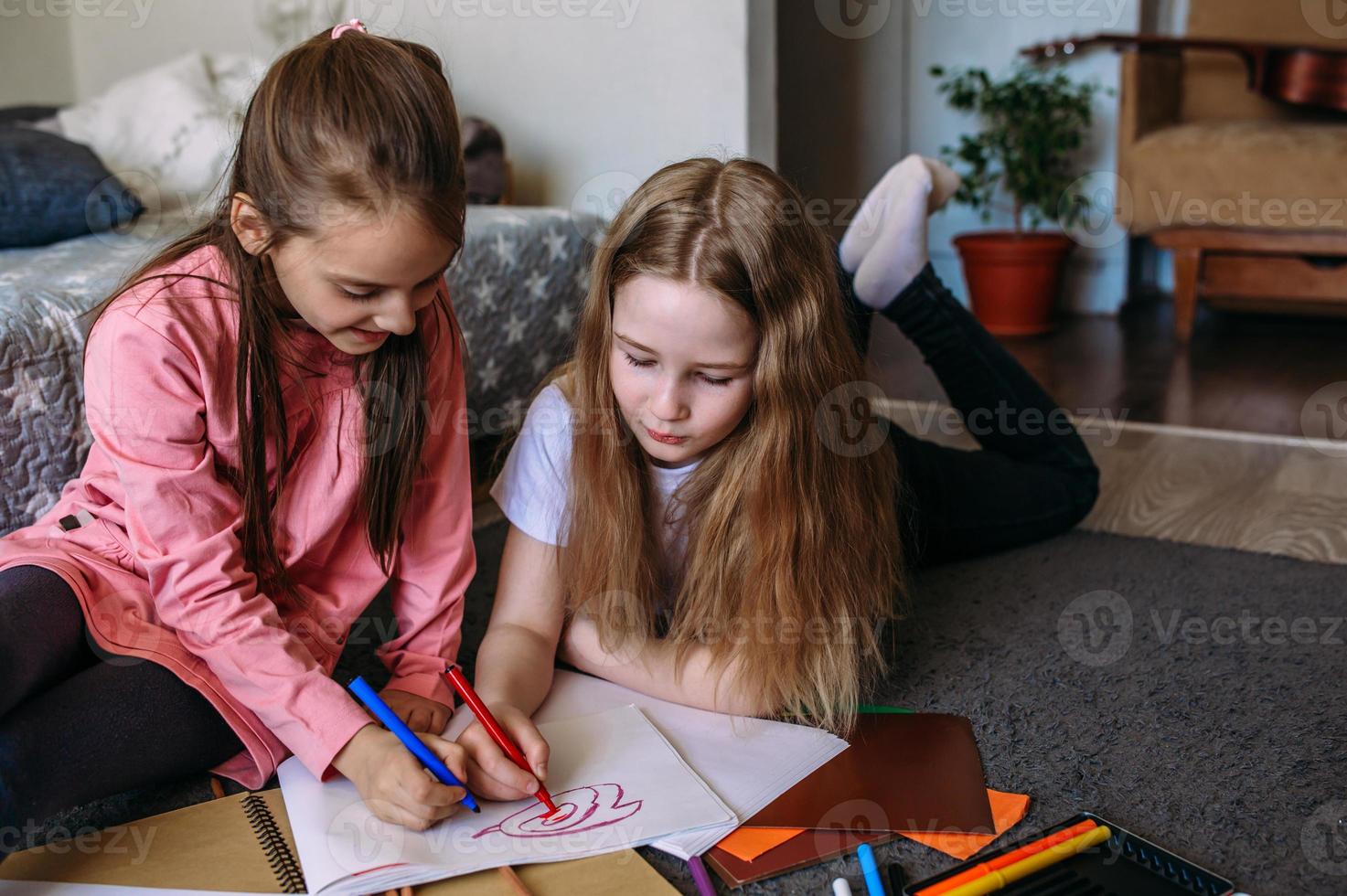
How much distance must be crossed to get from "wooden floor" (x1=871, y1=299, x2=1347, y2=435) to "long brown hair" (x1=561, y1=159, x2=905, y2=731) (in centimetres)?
81

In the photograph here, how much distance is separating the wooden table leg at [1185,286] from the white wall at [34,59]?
7.63 feet

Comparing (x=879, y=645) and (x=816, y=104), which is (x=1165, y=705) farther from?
(x=816, y=104)

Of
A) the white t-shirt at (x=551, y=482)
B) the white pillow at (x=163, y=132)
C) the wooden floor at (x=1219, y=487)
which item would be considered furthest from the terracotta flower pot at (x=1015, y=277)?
the white t-shirt at (x=551, y=482)

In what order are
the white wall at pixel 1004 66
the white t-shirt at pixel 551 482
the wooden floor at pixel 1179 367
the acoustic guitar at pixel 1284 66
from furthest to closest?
the white wall at pixel 1004 66
the acoustic guitar at pixel 1284 66
the wooden floor at pixel 1179 367
the white t-shirt at pixel 551 482

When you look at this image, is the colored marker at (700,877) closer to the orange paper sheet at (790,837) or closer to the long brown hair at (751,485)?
the orange paper sheet at (790,837)

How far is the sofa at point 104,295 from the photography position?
104cm

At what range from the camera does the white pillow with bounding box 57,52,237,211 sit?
1.74 meters

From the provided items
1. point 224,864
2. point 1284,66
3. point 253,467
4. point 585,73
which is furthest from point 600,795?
point 1284,66

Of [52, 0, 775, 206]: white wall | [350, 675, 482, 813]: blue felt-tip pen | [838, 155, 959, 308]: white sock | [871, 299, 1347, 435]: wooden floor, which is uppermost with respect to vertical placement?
[52, 0, 775, 206]: white wall

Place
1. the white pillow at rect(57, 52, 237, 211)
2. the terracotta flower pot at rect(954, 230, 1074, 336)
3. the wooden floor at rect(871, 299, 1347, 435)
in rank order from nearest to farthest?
the white pillow at rect(57, 52, 237, 211) → the wooden floor at rect(871, 299, 1347, 435) → the terracotta flower pot at rect(954, 230, 1074, 336)

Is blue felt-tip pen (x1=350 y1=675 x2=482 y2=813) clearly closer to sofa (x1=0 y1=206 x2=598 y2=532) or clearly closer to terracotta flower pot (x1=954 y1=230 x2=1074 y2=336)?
sofa (x1=0 y1=206 x2=598 y2=532)

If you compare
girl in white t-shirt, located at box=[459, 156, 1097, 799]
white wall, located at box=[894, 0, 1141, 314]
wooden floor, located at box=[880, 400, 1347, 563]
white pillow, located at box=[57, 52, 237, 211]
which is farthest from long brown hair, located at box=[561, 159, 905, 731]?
white wall, located at box=[894, 0, 1141, 314]

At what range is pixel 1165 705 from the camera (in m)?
0.97

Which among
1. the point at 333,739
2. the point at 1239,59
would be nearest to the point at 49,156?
the point at 333,739
